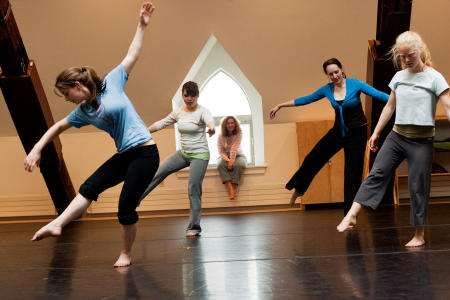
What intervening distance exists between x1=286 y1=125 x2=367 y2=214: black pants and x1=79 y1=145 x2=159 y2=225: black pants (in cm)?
171

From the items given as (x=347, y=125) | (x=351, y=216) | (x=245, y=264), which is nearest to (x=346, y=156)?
(x=347, y=125)

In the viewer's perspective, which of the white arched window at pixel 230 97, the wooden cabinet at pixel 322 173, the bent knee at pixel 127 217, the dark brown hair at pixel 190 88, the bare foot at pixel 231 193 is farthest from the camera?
the white arched window at pixel 230 97

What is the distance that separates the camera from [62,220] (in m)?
2.78

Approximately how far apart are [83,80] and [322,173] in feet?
14.4

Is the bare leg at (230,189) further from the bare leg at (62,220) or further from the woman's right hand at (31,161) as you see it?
the woman's right hand at (31,161)

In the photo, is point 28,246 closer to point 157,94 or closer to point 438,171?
point 157,94

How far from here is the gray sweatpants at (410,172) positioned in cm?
309

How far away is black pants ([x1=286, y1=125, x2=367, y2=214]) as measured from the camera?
4184 millimetres

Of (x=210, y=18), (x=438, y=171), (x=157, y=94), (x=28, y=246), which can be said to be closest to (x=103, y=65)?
(x=157, y=94)

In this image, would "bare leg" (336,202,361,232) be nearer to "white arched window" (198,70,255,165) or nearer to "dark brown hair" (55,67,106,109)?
"dark brown hair" (55,67,106,109)

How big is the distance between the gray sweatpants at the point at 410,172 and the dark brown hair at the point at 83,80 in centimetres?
165

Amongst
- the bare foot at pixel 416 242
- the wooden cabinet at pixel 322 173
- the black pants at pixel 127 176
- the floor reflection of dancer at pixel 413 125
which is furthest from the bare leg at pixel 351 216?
the wooden cabinet at pixel 322 173

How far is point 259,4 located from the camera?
6.09 meters

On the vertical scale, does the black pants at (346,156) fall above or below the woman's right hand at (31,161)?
below
